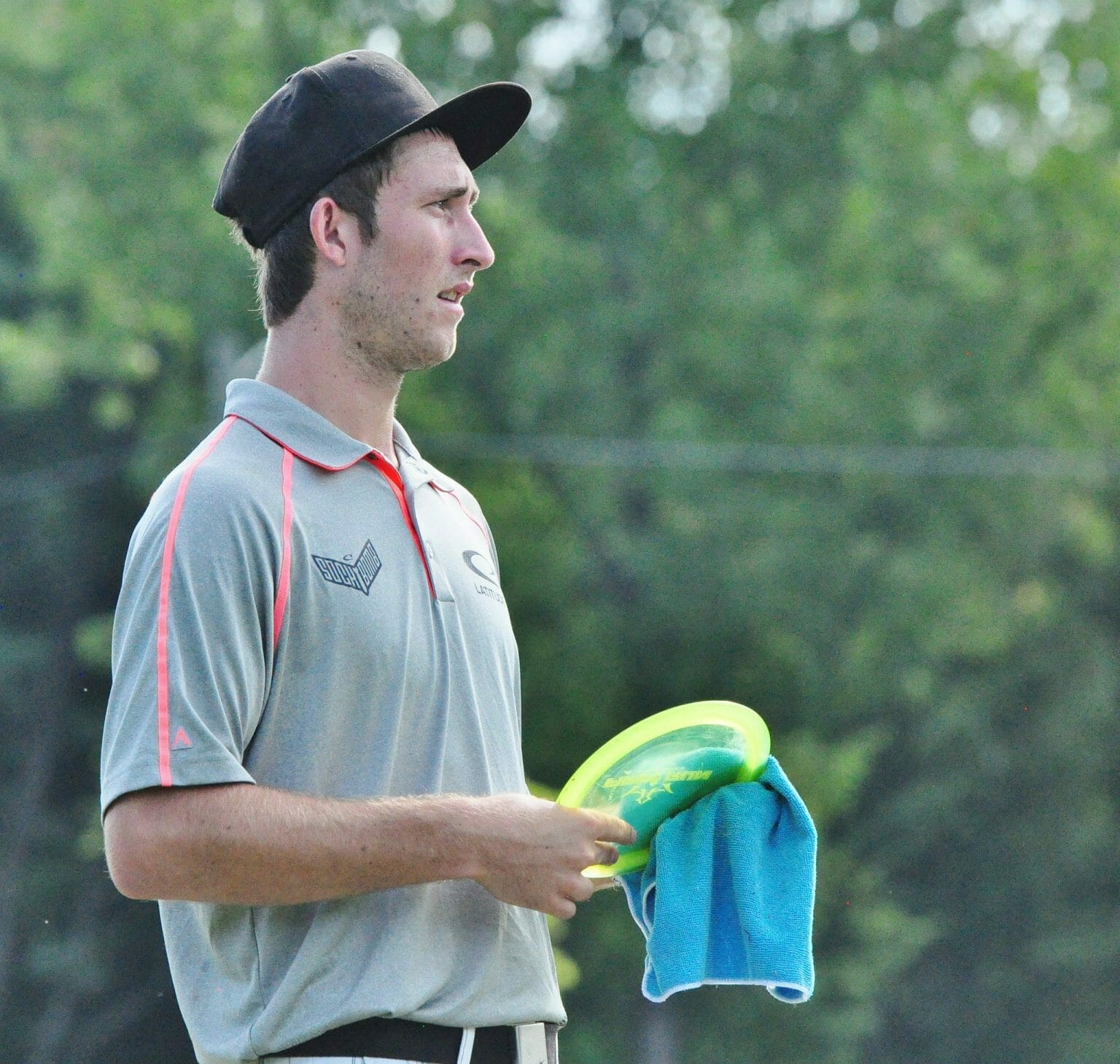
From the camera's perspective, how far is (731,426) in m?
18.6

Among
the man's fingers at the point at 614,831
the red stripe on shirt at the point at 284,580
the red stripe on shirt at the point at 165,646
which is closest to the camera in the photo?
the red stripe on shirt at the point at 165,646

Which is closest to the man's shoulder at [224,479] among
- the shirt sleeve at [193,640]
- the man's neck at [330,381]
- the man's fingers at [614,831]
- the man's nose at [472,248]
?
the shirt sleeve at [193,640]

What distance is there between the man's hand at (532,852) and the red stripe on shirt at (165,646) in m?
0.35

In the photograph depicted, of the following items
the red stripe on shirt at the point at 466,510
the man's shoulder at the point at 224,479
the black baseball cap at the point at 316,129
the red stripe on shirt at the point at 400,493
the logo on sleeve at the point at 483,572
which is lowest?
the logo on sleeve at the point at 483,572

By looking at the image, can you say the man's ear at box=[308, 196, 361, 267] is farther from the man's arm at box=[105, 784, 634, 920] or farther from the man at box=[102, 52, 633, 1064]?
the man's arm at box=[105, 784, 634, 920]

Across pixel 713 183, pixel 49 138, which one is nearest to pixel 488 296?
pixel 713 183

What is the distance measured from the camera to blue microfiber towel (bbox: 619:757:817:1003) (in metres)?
2.30

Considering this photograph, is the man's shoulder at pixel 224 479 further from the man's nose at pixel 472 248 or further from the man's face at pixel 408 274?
the man's nose at pixel 472 248

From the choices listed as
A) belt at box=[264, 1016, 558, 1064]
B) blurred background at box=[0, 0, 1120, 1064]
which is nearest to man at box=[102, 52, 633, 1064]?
belt at box=[264, 1016, 558, 1064]

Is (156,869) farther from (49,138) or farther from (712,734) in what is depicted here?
(49,138)

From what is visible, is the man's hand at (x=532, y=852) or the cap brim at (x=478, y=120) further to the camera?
the cap brim at (x=478, y=120)

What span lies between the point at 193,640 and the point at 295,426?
A: 0.36 m

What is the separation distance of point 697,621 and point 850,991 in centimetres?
434

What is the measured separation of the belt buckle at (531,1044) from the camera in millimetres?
2070
